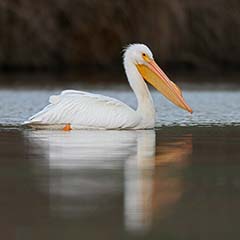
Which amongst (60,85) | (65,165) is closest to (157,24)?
(60,85)

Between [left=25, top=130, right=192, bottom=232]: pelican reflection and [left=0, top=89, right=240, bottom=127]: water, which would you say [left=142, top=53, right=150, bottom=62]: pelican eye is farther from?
[left=25, top=130, right=192, bottom=232]: pelican reflection

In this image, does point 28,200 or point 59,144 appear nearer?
point 28,200

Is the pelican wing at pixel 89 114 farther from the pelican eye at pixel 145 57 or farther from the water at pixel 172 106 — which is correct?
the pelican eye at pixel 145 57

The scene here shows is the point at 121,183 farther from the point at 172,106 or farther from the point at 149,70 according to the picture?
the point at 172,106

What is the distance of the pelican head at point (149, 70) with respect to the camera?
12289mm

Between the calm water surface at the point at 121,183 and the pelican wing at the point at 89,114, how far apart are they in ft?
0.71

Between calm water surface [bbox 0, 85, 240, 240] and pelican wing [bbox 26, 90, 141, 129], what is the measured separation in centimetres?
22

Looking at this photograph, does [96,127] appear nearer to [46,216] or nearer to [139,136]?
[139,136]

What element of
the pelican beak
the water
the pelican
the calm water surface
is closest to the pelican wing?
the pelican

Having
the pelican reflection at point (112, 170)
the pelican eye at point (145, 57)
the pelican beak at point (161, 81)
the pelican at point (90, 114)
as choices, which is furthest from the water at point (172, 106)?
the pelican reflection at point (112, 170)

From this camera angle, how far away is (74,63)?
27656 mm

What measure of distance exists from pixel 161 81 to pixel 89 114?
136 centimetres

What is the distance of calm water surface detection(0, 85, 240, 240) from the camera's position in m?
5.60

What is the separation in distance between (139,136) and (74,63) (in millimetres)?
17095
